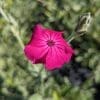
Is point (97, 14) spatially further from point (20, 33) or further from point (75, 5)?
point (20, 33)

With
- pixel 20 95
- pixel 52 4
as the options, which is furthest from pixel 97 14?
pixel 20 95

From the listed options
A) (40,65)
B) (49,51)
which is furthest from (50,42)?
(40,65)

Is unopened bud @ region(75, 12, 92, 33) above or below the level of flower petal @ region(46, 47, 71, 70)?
above

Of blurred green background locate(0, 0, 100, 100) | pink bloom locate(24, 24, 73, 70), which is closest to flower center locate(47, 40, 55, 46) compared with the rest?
pink bloom locate(24, 24, 73, 70)

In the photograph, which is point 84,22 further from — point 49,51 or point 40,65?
point 40,65

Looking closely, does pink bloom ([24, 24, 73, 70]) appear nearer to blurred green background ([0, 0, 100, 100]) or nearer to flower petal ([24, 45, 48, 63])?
flower petal ([24, 45, 48, 63])

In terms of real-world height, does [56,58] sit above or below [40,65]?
below
